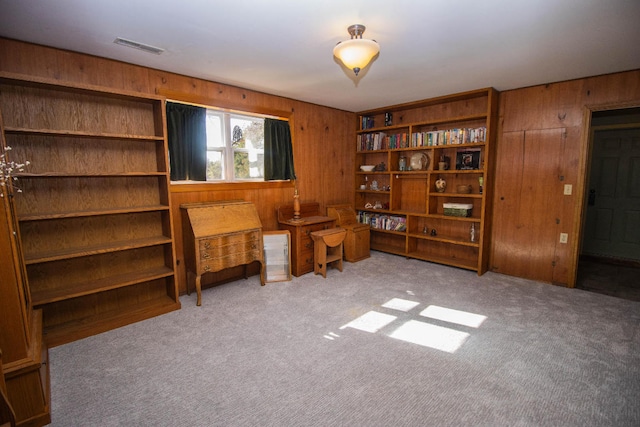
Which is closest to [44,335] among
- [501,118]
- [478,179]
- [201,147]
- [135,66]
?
[201,147]

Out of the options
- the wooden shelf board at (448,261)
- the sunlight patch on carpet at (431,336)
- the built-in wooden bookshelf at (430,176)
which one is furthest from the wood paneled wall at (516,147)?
the sunlight patch on carpet at (431,336)

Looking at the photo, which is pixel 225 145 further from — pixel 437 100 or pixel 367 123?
pixel 437 100

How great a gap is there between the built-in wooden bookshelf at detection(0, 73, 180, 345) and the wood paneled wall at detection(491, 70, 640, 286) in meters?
4.12

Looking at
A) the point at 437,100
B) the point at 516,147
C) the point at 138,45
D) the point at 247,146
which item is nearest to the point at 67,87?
the point at 138,45

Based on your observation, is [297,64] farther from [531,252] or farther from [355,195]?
[531,252]

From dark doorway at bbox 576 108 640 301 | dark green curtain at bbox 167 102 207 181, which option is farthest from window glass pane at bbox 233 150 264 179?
dark doorway at bbox 576 108 640 301

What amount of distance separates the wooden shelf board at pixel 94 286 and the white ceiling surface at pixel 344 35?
2.06 meters

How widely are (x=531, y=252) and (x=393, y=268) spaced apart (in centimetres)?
176

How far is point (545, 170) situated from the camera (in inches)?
145

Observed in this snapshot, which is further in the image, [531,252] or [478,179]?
[478,179]

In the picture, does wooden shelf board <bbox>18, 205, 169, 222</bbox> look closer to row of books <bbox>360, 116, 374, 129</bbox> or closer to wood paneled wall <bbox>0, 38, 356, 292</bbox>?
wood paneled wall <bbox>0, 38, 356, 292</bbox>

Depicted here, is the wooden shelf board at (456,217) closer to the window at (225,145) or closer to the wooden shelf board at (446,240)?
the wooden shelf board at (446,240)

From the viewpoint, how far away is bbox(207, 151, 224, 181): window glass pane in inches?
144

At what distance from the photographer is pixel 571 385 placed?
193cm
